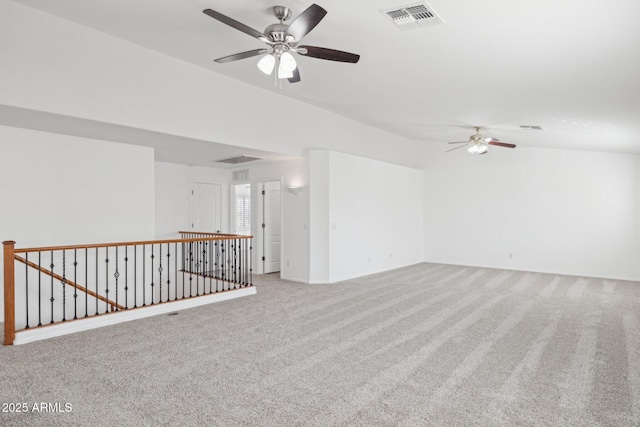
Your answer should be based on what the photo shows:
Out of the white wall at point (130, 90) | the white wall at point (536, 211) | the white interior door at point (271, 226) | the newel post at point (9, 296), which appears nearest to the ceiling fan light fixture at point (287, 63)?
the white wall at point (130, 90)

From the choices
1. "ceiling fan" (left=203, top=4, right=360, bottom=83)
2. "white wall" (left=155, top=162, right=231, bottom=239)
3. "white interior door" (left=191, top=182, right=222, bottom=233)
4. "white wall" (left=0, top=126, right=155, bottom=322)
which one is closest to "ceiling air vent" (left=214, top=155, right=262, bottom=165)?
"white wall" (left=155, top=162, right=231, bottom=239)

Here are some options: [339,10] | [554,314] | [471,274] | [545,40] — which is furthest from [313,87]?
[471,274]

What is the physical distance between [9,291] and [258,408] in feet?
10.8

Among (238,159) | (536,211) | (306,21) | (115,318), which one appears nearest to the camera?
(306,21)

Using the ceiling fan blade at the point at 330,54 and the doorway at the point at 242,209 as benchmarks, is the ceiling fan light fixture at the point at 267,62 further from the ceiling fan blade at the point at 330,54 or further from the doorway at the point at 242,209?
the doorway at the point at 242,209

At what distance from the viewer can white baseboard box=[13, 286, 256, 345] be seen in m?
4.14

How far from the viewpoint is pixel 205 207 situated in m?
9.23

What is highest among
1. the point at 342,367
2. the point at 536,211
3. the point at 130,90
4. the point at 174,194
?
the point at 130,90

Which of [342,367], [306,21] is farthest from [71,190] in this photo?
[342,367]

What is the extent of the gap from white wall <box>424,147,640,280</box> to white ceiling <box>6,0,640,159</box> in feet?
6.47

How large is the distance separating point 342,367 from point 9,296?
147 inches

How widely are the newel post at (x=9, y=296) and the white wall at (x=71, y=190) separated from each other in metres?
1.39

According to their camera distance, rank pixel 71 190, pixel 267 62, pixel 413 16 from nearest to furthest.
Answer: pixel 413 16, pixel 267 62, pixel 71 190

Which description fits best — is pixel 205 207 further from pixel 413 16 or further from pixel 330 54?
pixel 413 16
